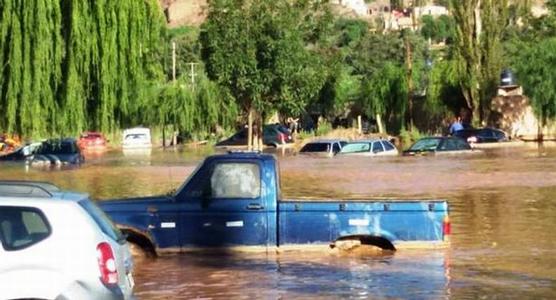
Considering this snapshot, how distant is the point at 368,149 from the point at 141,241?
34.2 metres

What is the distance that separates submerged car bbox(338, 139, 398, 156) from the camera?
5012cm

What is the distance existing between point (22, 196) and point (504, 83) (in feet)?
205

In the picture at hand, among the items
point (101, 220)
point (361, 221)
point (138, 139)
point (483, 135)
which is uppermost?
point (101, 220)

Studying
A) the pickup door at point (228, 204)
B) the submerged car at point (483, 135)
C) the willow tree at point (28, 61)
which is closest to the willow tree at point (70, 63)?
the willow tree at point (28, 61)

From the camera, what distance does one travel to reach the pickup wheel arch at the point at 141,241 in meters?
16.4

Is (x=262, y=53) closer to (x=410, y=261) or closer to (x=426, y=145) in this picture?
(x=426, y=145)

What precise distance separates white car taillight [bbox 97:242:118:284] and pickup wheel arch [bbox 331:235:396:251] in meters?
7.94

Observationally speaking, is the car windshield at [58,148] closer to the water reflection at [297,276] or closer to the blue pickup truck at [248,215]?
the blue pickup truck at [248,215]

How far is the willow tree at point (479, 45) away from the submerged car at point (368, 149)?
63.4 feet

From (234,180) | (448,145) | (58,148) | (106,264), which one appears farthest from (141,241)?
(448,145)

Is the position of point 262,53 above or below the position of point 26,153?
above

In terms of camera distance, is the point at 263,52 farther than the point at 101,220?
Yes

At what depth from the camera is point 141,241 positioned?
16609mm

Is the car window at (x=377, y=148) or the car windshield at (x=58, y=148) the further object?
the car window at (x=377, y=148)
